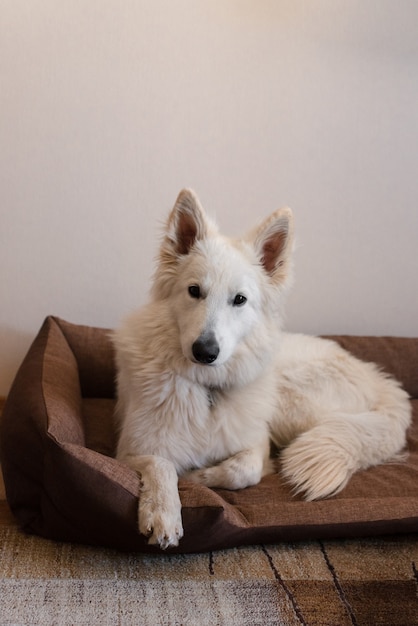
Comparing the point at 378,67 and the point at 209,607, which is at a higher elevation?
the point at 378,67

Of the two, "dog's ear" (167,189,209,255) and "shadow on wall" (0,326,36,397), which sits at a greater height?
"dog's ear" (167,189,209,255)

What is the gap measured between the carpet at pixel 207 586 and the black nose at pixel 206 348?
0.60 meters

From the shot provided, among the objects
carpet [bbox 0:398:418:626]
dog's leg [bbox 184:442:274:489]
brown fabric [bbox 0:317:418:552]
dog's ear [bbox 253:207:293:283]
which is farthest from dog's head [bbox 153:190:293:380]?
carpet [bbox 0:398:418:626]

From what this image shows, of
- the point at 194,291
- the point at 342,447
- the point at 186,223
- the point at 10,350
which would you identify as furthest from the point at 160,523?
the point at 10,350

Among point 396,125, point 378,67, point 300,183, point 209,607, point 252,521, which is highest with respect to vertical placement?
point 378,67

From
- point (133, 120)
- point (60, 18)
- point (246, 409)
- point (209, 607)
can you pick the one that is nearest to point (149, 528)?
point (209, 607)

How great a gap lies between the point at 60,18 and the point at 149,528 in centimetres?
226

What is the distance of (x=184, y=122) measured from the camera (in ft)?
9.20

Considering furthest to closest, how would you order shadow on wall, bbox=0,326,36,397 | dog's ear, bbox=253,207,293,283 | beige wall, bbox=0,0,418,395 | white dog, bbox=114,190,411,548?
shadow on wall, bbox=0,326,36,397, beige wall, bbox=0,0,418,395, dog's ear, bbox=253,207,293,283, white dog, bbox=114,190,411,548

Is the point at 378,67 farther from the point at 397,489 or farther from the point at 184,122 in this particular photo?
the point at 397,489

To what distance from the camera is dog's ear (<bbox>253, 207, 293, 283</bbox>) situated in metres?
1.98

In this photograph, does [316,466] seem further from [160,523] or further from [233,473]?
[160,523]

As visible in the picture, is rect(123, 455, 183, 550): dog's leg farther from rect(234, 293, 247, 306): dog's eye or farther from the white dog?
rect(234, 293, 247, 306): dog's eye

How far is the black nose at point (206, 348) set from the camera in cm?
173
